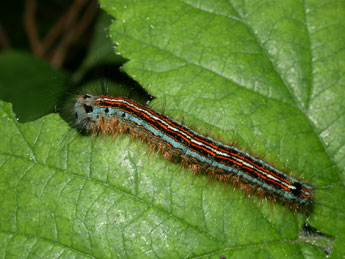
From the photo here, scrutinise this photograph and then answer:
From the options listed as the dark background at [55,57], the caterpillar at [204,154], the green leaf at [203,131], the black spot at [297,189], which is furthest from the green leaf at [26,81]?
the black spot at [297,189]

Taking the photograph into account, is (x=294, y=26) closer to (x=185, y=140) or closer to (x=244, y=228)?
(x=185, y=140)

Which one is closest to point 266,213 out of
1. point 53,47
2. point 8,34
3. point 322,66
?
point 322,66

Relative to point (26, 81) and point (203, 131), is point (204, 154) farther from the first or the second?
point (26, 81)

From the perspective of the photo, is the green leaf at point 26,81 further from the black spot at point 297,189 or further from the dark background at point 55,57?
the black spot at point 297,189

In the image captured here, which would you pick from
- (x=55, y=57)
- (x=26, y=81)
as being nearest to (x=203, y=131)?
(x=26, y=81)

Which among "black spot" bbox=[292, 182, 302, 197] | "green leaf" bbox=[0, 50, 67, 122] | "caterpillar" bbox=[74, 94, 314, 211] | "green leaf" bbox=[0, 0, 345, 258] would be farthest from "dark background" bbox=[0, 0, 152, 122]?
"black spot" bbox=[292, 182, 302, 197]

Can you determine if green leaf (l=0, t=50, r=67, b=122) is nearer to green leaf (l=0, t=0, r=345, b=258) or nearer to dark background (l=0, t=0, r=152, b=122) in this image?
dark background (l=0, t=0, r=152, b=122)
